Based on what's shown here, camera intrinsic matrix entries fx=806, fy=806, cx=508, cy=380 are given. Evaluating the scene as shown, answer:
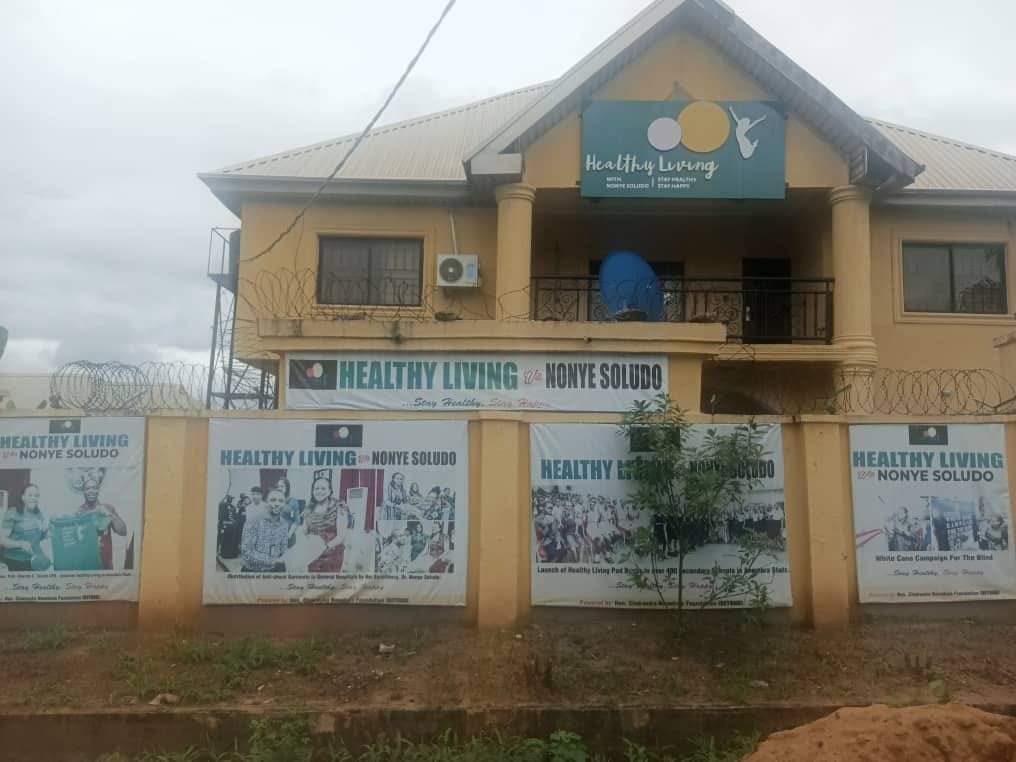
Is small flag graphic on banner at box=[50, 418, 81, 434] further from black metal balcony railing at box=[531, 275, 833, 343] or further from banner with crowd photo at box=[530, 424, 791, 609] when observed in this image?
black metal balcony railing at box=[531, 275, 833, 343]

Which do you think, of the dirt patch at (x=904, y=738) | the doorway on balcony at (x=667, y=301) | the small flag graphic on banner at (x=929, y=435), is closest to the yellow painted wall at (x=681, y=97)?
the doorway on balcony at (x=667, y=301)

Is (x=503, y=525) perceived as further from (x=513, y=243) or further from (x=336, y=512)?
(x=513, y=243)

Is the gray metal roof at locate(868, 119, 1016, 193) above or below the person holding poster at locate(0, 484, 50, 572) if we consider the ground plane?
above

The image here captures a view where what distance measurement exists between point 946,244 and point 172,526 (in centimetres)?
1168

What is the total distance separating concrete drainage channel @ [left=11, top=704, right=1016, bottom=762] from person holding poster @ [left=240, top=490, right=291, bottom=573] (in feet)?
5.39

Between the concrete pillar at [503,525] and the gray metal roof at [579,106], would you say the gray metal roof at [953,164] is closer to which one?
the gray metal roof at [579,106]

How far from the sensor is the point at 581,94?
11094mm

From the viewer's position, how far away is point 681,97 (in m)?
11.2

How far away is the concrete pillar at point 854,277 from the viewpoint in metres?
11.1

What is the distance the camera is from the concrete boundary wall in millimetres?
6859

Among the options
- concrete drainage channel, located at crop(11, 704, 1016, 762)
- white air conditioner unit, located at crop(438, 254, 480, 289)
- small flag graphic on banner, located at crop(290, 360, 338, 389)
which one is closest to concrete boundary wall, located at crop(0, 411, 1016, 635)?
small flag graphic on banner, located at crop(290, 360, 338, 389)

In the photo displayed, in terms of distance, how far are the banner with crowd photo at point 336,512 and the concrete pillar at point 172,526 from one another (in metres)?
0.10

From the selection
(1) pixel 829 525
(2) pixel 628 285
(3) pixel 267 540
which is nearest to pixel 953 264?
(2) pixel 628 285

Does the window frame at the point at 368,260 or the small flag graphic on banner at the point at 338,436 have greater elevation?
the window frame at the point at 368,260
